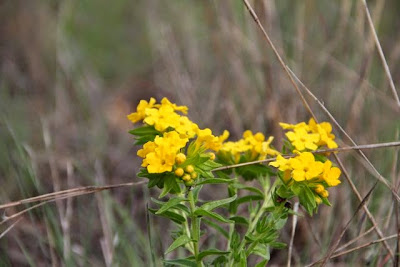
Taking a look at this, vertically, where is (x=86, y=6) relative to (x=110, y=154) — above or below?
above

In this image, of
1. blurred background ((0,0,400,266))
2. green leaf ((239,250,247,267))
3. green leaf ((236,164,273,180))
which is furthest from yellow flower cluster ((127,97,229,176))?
blurred background ((0,0,400,266))

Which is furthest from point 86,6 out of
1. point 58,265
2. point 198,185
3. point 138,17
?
point 198,185

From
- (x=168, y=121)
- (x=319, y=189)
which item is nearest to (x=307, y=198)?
(x=319, y=189)

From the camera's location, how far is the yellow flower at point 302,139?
1386mm

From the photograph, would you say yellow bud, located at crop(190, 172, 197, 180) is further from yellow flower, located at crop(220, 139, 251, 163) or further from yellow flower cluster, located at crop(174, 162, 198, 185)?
yellow flower, located at crop(220, 139, 251, 163)

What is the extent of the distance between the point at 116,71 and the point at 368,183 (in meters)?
2.72

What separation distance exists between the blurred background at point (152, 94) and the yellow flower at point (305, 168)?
0.61 meters

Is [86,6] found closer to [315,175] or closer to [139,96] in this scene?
[139,96]

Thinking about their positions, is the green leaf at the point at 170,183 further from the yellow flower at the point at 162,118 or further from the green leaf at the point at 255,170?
the green leaf at the point at 255,170

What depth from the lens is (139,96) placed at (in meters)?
4.27

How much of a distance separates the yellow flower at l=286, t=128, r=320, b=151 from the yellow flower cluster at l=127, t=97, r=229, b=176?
0.20 m

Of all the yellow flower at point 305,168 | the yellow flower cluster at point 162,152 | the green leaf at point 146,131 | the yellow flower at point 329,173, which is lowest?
the yellow flower at point 329,173

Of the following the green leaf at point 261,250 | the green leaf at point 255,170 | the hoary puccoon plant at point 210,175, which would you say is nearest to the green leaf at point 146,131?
the hoary puccoon plant at point 210,175

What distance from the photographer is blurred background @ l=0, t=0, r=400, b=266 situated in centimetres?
212
